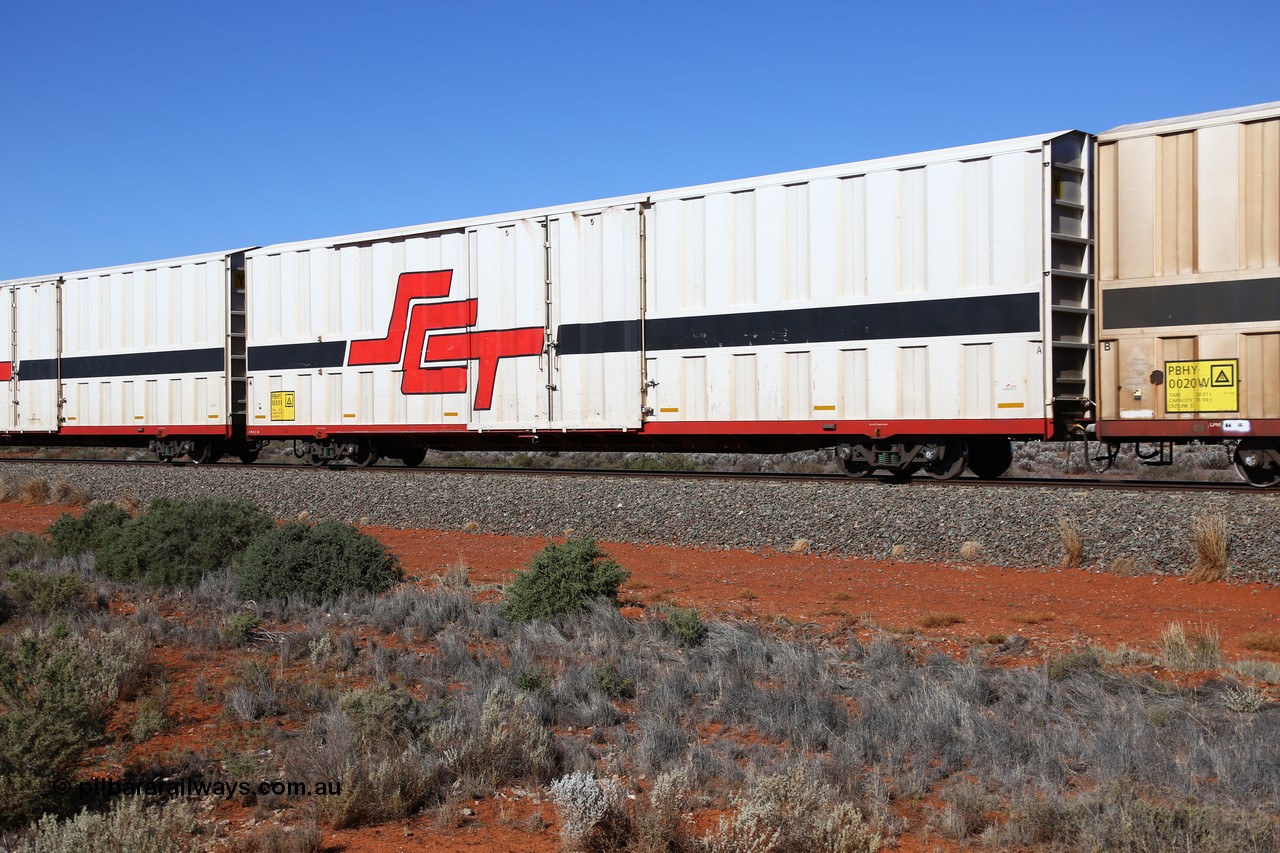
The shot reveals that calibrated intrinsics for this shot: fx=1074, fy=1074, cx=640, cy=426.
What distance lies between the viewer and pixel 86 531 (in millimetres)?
12953

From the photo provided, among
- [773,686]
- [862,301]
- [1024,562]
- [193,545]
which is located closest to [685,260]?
[862,301]

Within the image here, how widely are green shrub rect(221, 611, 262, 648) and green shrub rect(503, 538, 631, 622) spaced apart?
6.66ft

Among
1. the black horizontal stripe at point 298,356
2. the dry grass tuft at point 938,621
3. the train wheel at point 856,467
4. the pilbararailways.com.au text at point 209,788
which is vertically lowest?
the pilbararailways.com.au text at point 209,788

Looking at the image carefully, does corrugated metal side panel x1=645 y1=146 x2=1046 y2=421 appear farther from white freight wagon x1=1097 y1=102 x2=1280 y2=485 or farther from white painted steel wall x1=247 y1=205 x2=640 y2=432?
white freight wagon x1=1097 y1=102 x2=1280 y2=485

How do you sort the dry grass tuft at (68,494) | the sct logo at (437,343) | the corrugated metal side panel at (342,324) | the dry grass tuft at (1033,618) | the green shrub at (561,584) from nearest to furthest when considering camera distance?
the dry grass tuft at (1033,618)
the green shrub at (561,584)
the sct logo at (437,343)
the corrugated metal side panel at (342,324)
the dry grass tuft at (68,494)

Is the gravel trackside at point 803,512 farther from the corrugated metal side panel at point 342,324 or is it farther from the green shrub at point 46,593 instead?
the green shrub at point 46,593

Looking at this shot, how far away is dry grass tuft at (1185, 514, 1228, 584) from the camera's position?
988 cm

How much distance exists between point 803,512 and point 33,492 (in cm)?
1476

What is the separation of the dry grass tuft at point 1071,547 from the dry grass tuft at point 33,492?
17428 millimetres

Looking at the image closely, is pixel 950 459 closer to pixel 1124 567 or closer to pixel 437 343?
pixel 1124 567

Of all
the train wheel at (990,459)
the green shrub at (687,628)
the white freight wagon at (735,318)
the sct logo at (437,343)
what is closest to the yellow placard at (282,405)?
the white freight wagon at (735,318)

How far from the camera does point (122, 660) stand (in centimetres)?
686

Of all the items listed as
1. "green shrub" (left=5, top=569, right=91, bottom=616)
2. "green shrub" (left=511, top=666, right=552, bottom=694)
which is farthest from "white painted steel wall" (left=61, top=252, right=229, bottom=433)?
"green shrub" (left=511, top=666, right=552, bottom=694)

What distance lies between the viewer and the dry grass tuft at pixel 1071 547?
10750 millimetres
